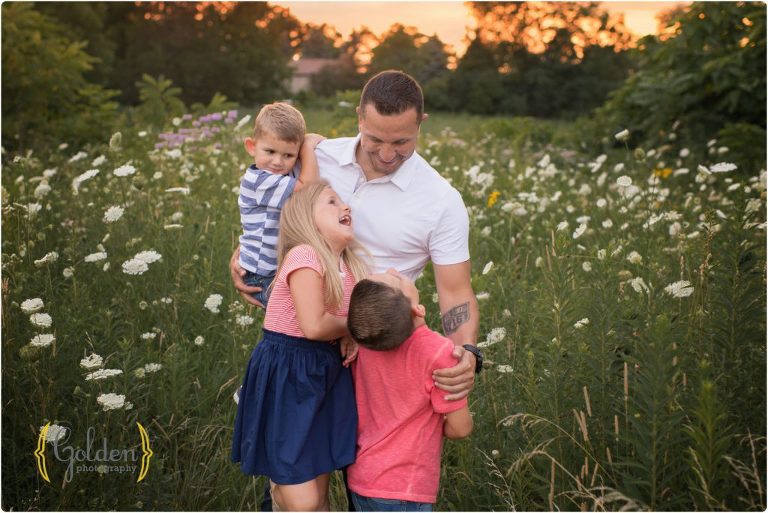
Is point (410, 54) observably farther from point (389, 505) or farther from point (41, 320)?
point (389, 505)

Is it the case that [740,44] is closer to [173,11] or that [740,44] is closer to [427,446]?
[427,446]

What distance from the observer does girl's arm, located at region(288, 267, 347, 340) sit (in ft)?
8.91

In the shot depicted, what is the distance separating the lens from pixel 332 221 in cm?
290

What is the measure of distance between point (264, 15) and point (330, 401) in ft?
127

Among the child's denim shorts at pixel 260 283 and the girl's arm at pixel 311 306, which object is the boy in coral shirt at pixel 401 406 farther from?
the child's denim shorts at pixel 260 283

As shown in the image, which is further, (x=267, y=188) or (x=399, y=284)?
(x=267, y=188)

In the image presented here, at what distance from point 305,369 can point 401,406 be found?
1.20ft

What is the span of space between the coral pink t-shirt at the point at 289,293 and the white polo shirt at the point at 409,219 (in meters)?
0.30

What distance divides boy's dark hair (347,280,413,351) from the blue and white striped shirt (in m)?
0.81

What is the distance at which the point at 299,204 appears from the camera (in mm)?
2959

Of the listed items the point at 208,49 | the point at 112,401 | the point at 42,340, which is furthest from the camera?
the point at 208,49

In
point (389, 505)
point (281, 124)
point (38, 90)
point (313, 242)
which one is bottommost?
point (389, 505)

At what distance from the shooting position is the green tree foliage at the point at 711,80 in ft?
28.6

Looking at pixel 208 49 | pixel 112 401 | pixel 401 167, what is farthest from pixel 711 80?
pixel 208 49
